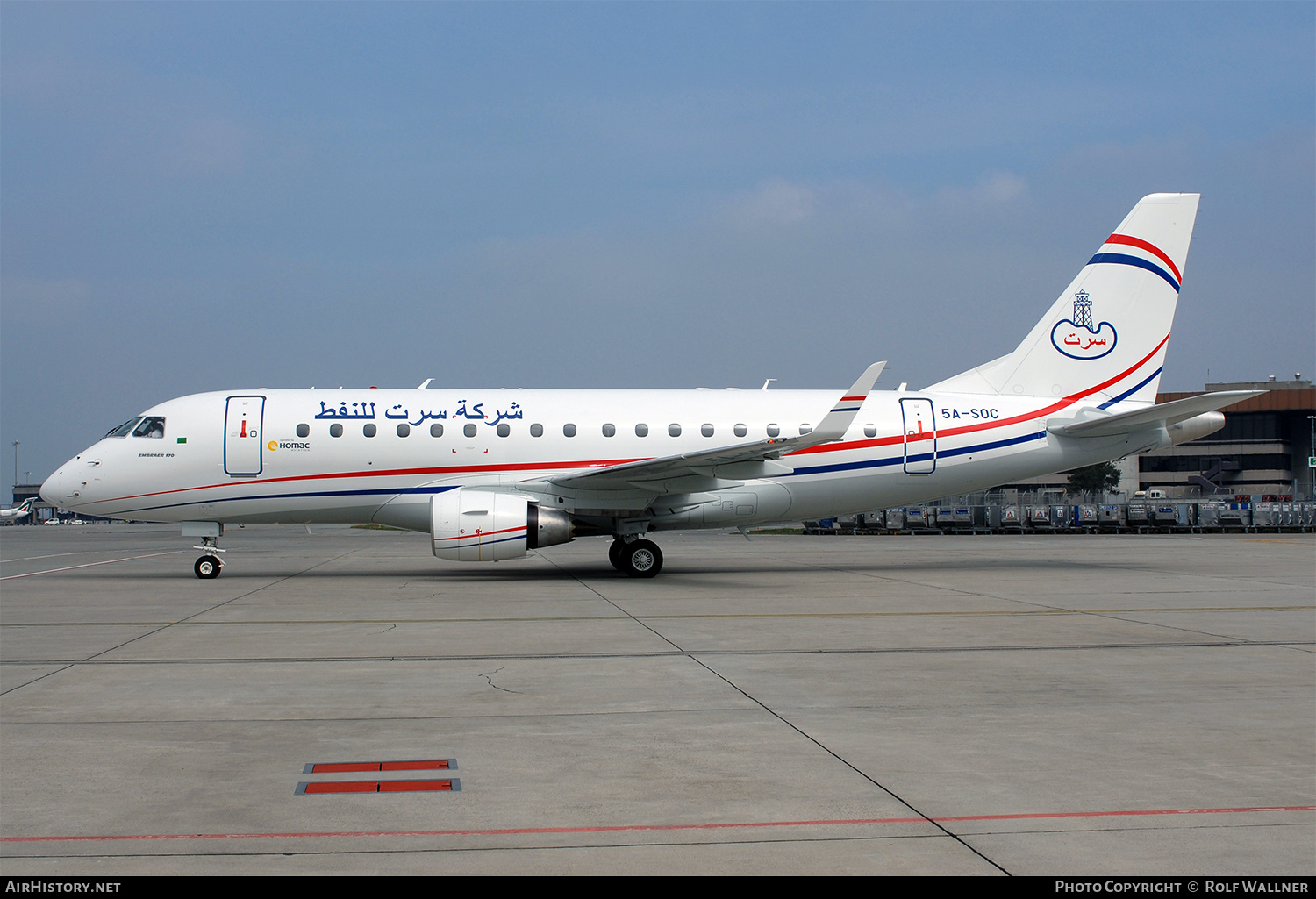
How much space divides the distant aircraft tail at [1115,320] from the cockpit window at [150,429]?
1636 centimetres

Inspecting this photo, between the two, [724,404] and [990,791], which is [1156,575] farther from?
[990,791]

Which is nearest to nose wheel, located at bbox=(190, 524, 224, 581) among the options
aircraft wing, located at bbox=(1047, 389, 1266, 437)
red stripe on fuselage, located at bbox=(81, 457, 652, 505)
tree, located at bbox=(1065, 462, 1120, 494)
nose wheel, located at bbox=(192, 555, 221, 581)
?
nose wheel, located at bbox=(192, 555, 221, 581)

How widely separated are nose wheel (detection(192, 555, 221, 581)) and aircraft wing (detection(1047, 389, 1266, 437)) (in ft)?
57.0

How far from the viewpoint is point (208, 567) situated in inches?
793

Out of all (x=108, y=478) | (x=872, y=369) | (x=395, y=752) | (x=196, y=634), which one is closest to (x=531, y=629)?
(x=196, y=634)

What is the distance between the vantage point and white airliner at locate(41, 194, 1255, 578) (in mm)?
19297

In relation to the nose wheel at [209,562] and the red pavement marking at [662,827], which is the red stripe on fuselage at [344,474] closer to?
the nose wheel at [209,562]

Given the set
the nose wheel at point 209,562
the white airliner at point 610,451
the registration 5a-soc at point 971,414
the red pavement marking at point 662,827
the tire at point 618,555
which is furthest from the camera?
the registration 5a-soc at point 971,414

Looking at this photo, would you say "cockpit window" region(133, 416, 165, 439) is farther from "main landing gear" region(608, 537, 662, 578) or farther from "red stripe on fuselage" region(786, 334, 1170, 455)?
"red stripe on fuselage" region(786, 334, 1170, 455)

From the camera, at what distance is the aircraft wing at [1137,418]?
766 inches

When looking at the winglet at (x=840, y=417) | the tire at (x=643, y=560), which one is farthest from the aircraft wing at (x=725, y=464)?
the tire at (x=643, y=560)

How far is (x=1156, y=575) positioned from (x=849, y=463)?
21.1 feet

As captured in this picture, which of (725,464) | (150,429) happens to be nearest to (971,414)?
(725,464)

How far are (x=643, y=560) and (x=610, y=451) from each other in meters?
2.26
